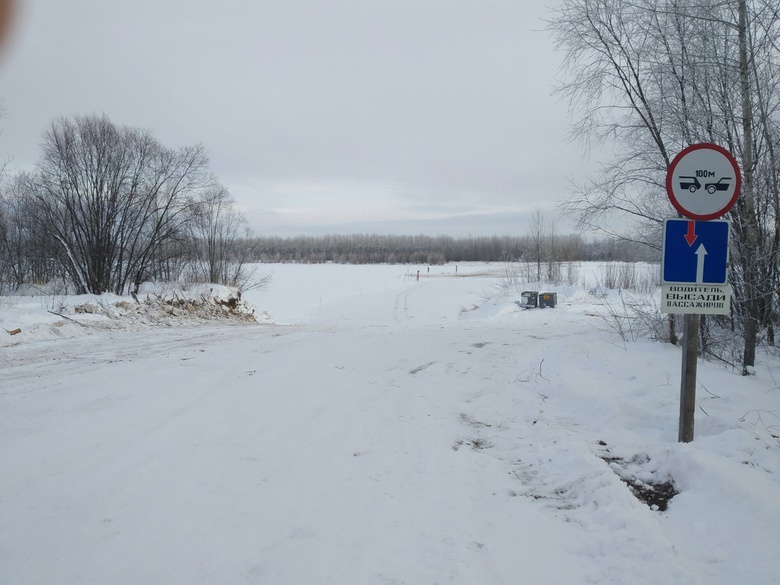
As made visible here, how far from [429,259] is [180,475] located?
123838mm

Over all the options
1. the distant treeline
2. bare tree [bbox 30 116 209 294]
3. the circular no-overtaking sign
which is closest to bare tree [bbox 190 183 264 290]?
bare tree [bbox 30 116 209 294]

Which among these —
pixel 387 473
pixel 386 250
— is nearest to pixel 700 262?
pixel 387 473

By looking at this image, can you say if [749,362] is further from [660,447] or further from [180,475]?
[180,475]

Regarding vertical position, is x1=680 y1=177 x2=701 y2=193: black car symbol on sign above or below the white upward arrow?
above

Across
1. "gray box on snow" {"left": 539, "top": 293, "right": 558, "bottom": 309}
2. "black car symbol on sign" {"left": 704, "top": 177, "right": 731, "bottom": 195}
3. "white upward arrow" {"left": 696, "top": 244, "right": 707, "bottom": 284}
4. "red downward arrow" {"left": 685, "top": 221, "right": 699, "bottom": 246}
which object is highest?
"black car symbol on sign" {"left": 704, "top": 177, "right": 731, "bottom": 195}

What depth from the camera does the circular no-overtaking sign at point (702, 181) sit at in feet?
12.9

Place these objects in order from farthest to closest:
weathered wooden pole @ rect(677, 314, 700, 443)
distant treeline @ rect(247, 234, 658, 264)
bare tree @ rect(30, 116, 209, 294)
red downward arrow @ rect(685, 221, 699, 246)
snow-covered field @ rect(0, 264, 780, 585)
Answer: distant treeline @ rect(247, 234, 658, 264) → bare tree @ rect(30, 116, 209, 294) → weathered wooden pole @ rect(677, 314, 700, 443) → red downward arrow @ rect(685, 221, 699, 246) → snow-covered field @ rect(0, 264, 780, 585)

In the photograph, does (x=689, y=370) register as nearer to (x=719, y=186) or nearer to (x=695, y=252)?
(x=695, y=252)

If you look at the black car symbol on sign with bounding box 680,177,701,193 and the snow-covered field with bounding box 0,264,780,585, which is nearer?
the snow-covered field with bounding box 0,264,780,585

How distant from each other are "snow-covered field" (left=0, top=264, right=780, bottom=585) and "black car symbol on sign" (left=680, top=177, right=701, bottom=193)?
2.27 m

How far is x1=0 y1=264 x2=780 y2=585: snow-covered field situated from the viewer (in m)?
2.91

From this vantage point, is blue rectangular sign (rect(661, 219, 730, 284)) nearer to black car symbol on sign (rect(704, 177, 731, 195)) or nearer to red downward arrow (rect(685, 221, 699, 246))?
red downward arrow (rect(685, 221, 699, 246))

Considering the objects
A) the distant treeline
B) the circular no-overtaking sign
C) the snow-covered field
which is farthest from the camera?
the distant treeline

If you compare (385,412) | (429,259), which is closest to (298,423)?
(385,412)
